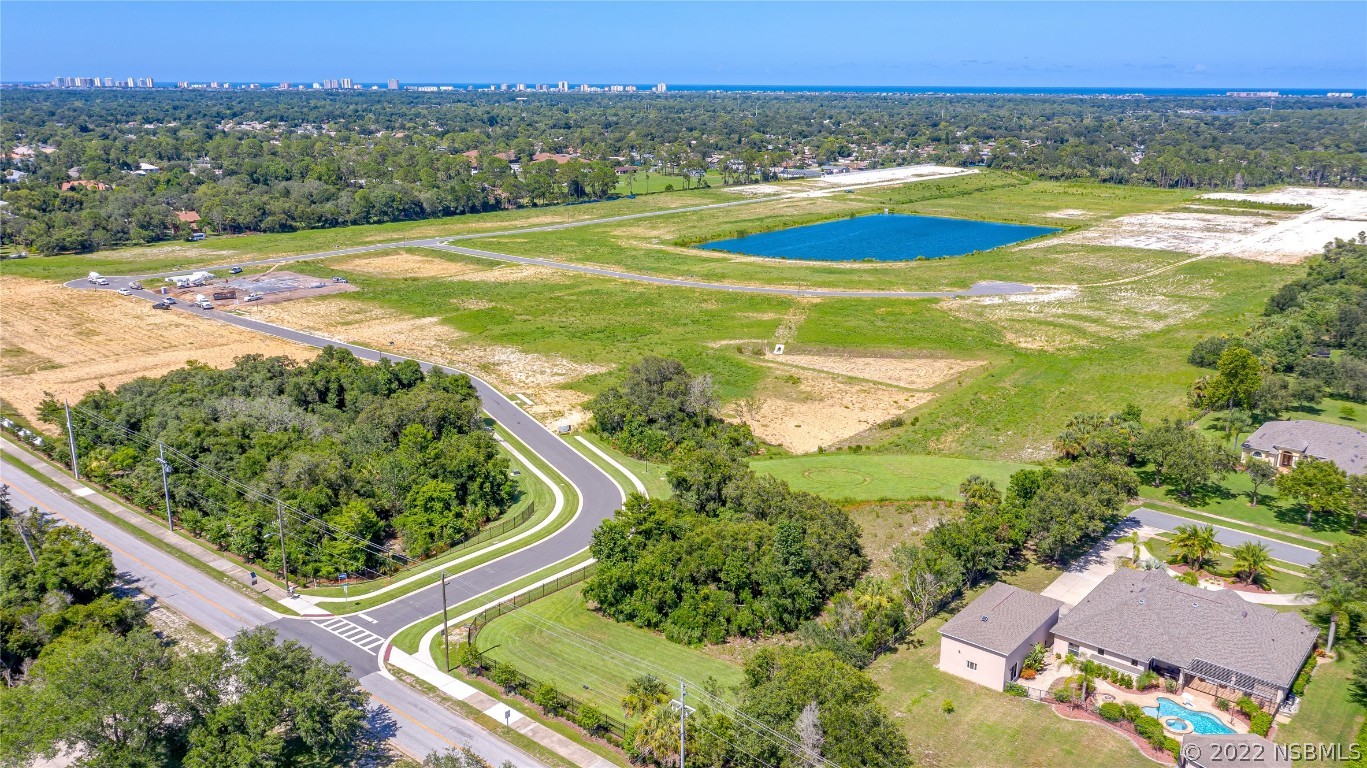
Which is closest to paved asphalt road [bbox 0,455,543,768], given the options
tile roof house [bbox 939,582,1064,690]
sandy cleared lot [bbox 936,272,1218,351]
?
tile roof house [bbox 939,582,1064,690]

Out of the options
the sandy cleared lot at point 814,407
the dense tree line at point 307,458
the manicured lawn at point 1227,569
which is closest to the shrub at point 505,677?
the dense tree line at point 307,458

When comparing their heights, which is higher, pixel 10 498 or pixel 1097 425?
pixel 1097 425

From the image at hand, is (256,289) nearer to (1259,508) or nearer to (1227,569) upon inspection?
(1227,569)

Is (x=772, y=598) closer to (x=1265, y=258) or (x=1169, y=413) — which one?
(x=1169, y=413)

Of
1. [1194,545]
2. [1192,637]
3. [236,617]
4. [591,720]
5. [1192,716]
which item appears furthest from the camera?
[1194,545]

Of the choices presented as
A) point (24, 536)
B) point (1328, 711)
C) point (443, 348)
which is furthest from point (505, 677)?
point (443, 348)

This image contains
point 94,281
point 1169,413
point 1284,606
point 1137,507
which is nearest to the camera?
point 1284,606

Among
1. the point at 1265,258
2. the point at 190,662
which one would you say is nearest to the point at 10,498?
the point at 190,662
